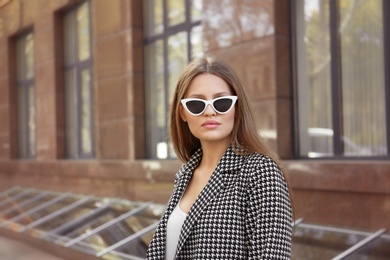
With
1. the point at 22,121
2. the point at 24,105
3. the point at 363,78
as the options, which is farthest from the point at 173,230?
the point at 22,121

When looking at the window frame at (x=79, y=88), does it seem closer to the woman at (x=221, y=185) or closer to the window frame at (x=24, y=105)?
the window frame at (x=24, y=105)

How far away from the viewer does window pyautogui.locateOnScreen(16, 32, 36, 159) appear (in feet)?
48.1

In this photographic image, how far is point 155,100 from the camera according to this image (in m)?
9.54

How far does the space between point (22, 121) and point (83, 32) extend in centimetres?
436

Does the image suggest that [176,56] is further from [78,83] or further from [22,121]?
[22,121]

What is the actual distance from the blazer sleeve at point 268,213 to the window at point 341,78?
386cm

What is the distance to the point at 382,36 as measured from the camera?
5418 millimetres

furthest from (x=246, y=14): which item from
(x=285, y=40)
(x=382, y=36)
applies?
(x=382, y=36)

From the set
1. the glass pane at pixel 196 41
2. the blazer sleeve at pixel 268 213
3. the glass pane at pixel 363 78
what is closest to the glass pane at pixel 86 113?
the glass pane at pixel 196 41

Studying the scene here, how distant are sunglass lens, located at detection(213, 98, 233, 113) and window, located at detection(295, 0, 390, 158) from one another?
377cm

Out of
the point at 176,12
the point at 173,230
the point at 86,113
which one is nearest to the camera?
the point at 173,230

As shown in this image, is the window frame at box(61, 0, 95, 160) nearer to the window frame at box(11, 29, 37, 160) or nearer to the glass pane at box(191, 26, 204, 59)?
the window frame at box(11, 29, 37, 160)

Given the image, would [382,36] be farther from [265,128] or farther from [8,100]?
[8,100]

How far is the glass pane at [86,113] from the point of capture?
1168 cm
